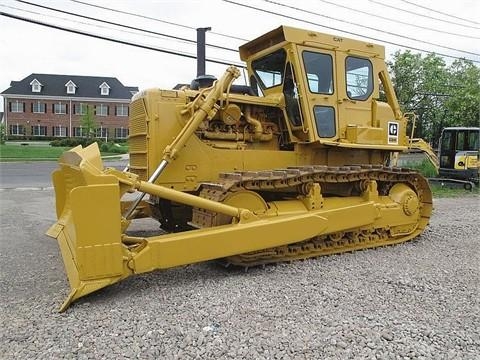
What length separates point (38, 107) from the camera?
57938 millimetres

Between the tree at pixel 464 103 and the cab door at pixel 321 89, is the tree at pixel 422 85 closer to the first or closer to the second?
the tree at pixel 464 103

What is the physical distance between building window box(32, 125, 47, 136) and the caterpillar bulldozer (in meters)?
56.7

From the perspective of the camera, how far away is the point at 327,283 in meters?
4.82

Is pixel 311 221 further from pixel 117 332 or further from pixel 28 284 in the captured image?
pixel 28 284

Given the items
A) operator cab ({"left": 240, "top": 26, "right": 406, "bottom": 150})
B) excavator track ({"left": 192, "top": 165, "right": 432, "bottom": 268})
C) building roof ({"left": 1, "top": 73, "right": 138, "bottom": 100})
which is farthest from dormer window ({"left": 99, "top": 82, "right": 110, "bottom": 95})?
excavator track ({"left": 192, "top": 165, "right": 432, "bottom": 268})

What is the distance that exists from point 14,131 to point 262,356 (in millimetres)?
62899

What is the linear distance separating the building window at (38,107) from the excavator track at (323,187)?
5866cm

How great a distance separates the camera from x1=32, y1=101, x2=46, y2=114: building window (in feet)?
189

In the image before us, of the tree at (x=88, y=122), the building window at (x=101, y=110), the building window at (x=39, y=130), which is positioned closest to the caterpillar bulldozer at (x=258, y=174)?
the tree at (x=88, y=122)

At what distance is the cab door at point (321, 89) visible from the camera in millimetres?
6203

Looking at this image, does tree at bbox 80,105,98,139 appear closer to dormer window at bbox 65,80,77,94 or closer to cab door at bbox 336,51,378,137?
dormer window at bbox 65,80,77,94

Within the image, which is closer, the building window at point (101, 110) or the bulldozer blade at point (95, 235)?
the bulldozer blade at point (95, 235)

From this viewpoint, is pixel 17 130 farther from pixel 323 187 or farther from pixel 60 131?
pixel 323 187

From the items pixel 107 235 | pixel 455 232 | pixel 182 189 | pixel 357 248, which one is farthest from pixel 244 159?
pixel 455 232
